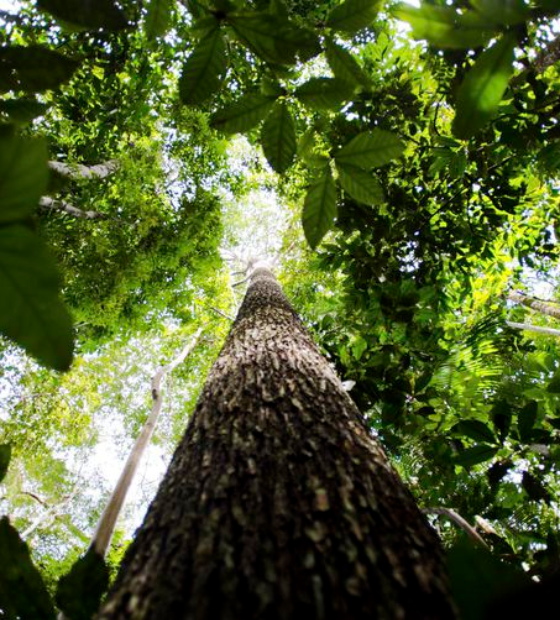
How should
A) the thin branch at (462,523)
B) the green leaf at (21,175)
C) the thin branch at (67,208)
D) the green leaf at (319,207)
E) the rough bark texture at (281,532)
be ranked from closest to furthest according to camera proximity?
1. the green leaf at (21,175)
2. the rough bark texture at (281,532)
3. the green leaf at (319,207)
4. the thin branch at (462,523)
5. the thin branch at (67,208)

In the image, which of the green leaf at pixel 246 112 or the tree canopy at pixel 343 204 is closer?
the tree canopy at pixel 343 204

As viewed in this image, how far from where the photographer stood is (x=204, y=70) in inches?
31.8

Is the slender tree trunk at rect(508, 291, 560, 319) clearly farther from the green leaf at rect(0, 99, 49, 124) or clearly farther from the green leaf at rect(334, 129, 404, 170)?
the green leaf at rect(0, 99, 49, 124)

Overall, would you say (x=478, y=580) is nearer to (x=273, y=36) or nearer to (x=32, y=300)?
(x=32, y=300)

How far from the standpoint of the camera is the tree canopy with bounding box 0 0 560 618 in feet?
2.08

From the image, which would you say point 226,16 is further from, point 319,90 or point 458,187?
point 458,187

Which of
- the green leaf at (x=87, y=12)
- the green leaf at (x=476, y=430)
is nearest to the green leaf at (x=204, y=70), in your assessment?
the green leaf at (x=87, y=12)

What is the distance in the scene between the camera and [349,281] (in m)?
2.93

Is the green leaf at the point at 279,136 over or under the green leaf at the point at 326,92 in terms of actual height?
under

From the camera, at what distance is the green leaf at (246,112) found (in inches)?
35.1

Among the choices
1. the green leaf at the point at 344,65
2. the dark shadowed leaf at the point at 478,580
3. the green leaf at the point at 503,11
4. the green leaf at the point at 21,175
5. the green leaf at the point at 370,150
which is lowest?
the dark shadowed leaf at the point at 478,580

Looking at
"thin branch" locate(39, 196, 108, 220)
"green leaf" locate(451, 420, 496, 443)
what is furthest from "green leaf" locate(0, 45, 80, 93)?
"thin branch" locate(39, 196, 108, 220)

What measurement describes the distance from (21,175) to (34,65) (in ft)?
1.51

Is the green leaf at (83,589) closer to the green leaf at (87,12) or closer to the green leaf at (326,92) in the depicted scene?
the green leaf at (87,12)
